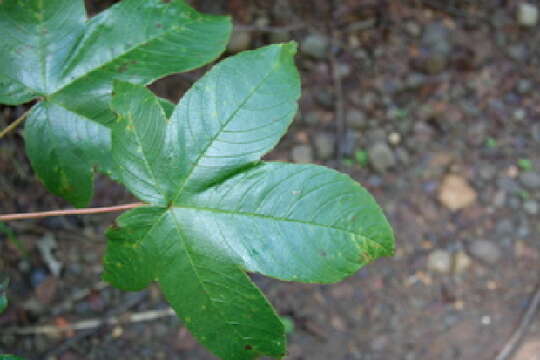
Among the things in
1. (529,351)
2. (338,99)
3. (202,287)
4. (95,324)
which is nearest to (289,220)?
(202,287)

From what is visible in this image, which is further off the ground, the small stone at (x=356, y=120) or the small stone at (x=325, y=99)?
the small stone at (x=325, y=99)

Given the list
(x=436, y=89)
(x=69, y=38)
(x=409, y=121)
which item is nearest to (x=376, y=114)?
(x=409, y=121)

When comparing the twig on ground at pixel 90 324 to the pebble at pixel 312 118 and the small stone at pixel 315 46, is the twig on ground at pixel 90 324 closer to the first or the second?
the pebble at pixel 312 118

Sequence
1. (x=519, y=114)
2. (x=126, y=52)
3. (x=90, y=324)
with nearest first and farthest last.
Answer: (x=126, y=52) < (x=90, y=324) < (x=519, y=114)

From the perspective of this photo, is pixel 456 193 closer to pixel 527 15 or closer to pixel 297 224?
pixel 527 15


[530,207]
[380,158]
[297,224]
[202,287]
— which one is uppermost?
[297,224]

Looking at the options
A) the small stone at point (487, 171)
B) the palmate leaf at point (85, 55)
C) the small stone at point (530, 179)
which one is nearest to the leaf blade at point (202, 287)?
the palmate leaf at point (85, 55)

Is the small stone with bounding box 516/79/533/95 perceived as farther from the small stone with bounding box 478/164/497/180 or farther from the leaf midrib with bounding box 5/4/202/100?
the leaf midrib with bounding box 5/4/202/100

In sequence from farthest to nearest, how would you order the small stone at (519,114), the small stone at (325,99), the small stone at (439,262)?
the small stone at (519,114), the small stone at (325,99), the small stone at (439,262)
